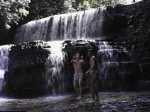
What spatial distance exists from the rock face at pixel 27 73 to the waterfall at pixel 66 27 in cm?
620

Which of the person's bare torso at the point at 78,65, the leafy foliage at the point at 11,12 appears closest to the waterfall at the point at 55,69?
the person's bare torso at the point at 78,65

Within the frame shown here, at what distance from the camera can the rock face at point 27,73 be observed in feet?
77.3

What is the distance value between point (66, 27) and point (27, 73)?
832 cm

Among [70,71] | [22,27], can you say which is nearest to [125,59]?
[70,71]

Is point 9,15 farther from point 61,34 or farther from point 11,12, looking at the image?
point 61,34

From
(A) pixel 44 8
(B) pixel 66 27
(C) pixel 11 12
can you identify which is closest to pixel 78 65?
(B) pixel 66 27

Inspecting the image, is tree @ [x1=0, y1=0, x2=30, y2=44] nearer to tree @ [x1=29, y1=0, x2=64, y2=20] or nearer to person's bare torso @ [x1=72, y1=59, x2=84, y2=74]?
tree @ [x1=29, y1=0, x2=64, y2=20]

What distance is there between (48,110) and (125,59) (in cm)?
939

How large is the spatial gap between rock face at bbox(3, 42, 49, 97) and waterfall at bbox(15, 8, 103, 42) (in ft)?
20.3

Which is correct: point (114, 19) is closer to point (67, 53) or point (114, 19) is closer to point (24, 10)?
point (67, 53)

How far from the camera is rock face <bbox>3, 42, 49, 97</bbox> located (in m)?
23.6

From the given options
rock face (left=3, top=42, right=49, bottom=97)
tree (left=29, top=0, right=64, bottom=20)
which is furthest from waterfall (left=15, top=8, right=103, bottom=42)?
rock face (left=3, top=42, right=49, bottom=97)

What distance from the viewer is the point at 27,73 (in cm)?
2381

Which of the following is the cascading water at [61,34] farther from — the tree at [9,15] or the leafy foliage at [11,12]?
the leafy foliage at [11,12]
